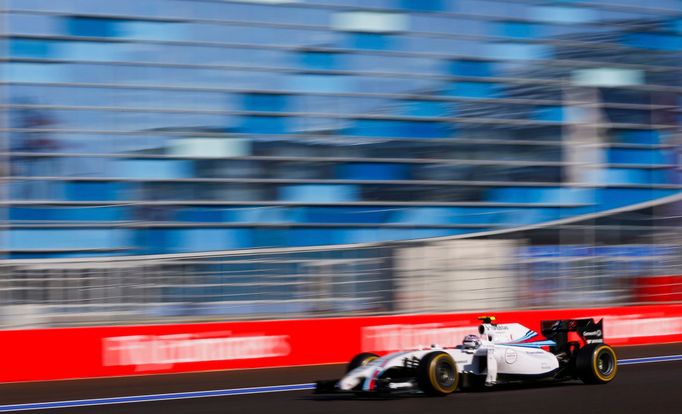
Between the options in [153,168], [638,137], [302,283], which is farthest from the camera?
[638,137]

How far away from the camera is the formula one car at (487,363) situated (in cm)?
880

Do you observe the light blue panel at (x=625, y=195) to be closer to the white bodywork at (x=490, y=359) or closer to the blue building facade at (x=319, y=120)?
the blue building facade at (x=319, y=120)

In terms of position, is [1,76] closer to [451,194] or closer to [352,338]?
[352,338]

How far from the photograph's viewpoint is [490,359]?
30.2 feet

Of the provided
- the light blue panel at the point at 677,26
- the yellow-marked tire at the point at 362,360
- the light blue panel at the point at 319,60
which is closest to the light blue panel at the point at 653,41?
the light blue panel at the point at 677,26

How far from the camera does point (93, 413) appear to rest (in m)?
8.50

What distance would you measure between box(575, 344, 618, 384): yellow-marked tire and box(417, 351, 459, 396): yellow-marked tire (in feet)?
4.84

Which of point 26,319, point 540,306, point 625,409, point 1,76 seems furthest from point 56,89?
point 625,409

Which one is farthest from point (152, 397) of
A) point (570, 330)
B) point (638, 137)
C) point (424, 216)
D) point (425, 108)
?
point (638, 137)

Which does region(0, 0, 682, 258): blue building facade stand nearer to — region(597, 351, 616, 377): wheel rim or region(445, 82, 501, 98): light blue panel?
region(445, 82, 501, 98): light blue panel

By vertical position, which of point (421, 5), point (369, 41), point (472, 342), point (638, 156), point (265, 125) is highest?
point (421, 5)

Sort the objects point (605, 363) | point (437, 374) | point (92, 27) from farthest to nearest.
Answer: point (92, 27), point (605, 363), point (437, 374)

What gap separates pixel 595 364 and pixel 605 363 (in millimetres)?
264

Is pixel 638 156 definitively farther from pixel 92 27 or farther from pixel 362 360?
pixel 362 360
